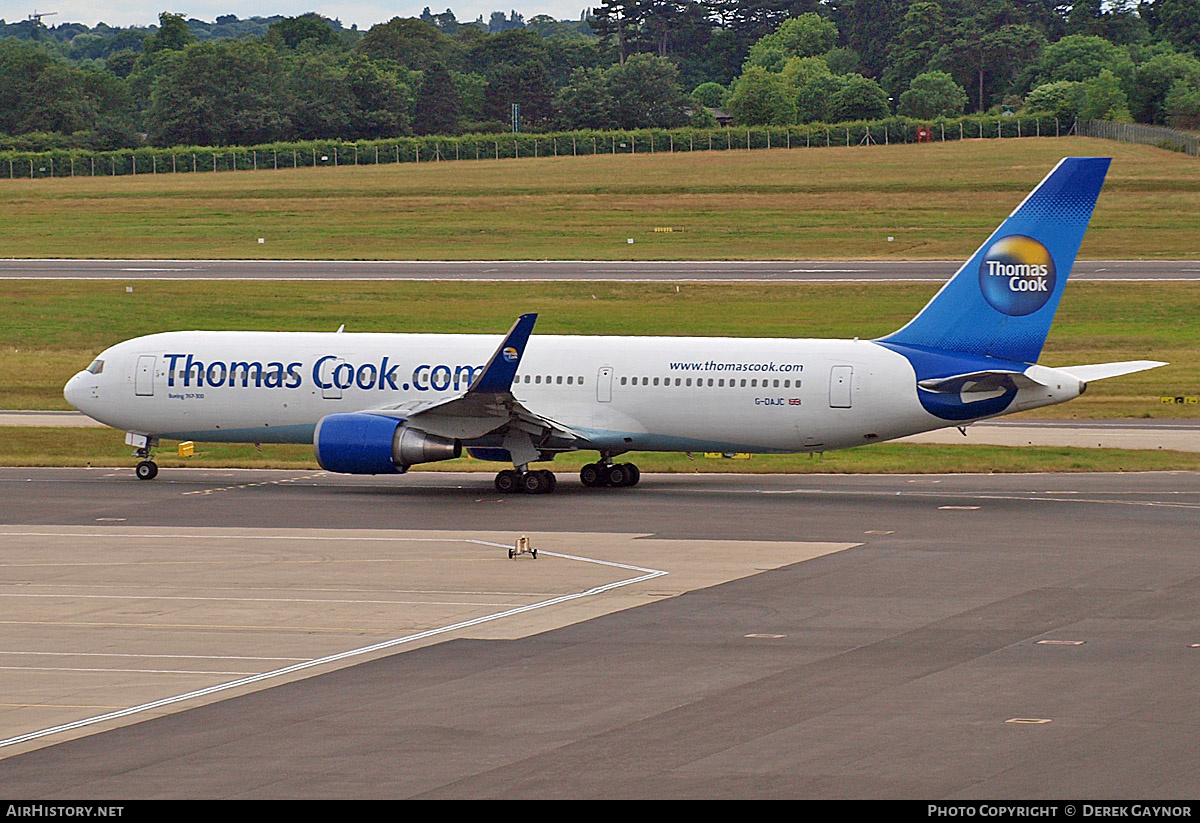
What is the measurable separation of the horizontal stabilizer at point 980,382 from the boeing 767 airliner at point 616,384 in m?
0.04

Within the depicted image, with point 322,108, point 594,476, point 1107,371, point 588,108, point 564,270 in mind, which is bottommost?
point 594,476

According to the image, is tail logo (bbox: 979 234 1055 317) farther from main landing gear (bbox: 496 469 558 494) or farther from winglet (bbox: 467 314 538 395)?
main landing gear (bbox: 496 469 558 494)

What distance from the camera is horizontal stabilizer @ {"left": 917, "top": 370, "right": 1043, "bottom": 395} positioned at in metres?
41.8

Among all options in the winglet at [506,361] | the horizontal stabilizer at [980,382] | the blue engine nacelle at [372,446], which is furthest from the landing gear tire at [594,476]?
the horizontal stabilizer at [980,382]

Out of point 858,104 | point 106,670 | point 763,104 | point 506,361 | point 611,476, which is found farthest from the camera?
point 763,104

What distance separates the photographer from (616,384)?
45281 millimetres

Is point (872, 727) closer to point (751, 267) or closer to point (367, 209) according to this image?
point (751, 267)

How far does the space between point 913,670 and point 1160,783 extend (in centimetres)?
643

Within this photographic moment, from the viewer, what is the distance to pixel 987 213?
11856 cm

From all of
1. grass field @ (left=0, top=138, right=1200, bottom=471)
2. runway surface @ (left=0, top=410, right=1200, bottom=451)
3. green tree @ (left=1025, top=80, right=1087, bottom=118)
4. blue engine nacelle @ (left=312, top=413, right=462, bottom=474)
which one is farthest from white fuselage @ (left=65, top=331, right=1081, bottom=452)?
green tree @ (left=1025, top=80, right=1087, bottom=118)

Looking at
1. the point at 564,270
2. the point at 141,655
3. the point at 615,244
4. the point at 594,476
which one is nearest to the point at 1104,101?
the point at 615,244

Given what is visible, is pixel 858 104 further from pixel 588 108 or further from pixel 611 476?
pixel 611 476

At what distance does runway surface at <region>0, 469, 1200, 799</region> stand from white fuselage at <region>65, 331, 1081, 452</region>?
6.25 ft

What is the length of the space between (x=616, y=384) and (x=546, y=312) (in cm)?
3787
